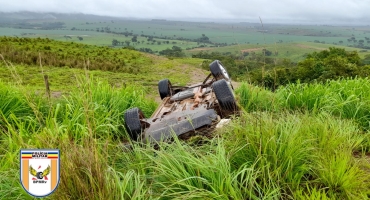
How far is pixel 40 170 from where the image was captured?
79.5 inches

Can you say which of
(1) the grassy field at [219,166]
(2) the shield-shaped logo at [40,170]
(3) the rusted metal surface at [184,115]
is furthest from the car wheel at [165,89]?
(2) the shield-shaped logo at [40,170]

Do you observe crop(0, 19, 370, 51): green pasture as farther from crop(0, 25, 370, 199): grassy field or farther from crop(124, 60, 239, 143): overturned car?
crop(0, 25, 370, 199): grassy field

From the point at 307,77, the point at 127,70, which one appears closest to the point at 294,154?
the point at 127,70

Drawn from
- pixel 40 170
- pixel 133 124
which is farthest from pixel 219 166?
pixel 133 124

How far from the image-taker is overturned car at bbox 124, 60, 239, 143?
414 centimetres

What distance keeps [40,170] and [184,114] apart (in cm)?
293

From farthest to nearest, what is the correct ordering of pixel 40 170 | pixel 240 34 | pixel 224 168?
pixel 240 34, pixel 224 168, pixel 40 170

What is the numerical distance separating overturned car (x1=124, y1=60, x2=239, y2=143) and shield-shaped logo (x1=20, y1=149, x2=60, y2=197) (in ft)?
4.58

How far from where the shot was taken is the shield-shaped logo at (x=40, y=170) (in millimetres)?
1973

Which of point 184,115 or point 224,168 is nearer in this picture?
point 224,168

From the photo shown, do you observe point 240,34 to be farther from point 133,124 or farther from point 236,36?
point 133,124

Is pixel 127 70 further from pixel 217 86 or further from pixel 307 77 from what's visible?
pixel 217 86

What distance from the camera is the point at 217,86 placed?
490 cm

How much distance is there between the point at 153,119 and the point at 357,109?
3.14 m
